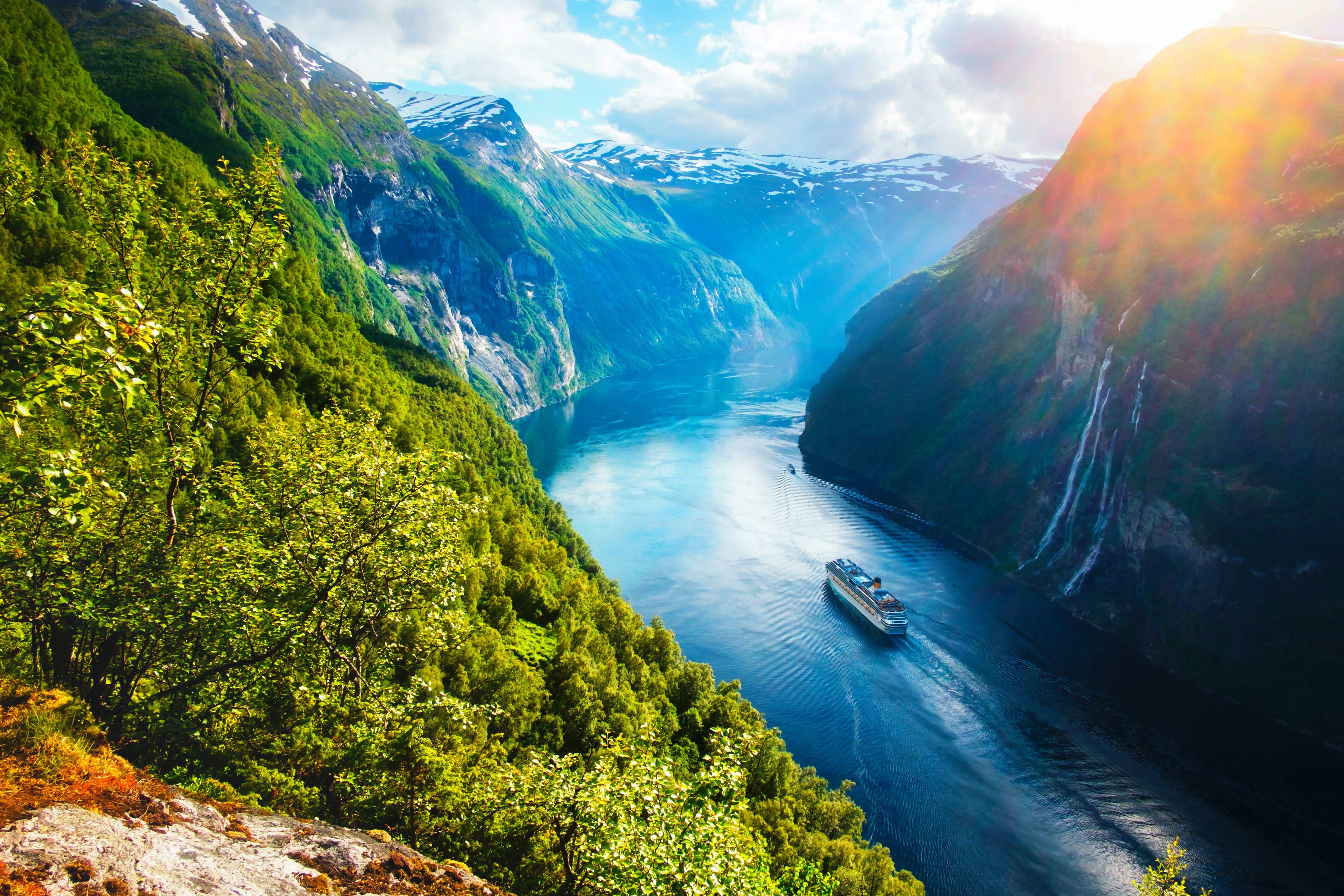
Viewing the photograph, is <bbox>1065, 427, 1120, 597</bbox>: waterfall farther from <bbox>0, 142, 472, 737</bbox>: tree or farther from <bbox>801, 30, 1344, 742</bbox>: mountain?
<bbox>0, 142, 472, 737</bbox>: tree

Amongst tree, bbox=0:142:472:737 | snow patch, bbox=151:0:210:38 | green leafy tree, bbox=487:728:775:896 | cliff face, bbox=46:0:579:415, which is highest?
snow patch, bbox=151:0:210:38

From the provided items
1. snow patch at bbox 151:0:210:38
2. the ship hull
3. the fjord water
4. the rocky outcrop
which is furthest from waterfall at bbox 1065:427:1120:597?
snow patch at bbox 151:0:210:38

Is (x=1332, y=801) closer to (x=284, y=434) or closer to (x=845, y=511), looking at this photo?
(x=845, y=511)

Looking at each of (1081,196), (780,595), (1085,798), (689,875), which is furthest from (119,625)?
(1081,196)

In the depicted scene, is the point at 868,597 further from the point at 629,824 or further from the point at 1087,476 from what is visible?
the point at 629,824

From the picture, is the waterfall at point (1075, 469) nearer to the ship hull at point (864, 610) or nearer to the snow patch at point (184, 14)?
the ship hull at point (864, 610)
